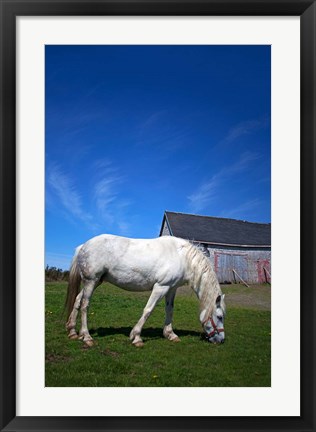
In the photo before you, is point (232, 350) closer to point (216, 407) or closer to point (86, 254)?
point (216, 407)

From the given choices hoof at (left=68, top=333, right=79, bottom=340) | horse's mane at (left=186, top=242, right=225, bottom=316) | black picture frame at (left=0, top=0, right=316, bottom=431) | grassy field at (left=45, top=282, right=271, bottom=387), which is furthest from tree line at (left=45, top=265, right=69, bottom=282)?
horse's mane at (left=186, top=242, right=225, bottom=316)

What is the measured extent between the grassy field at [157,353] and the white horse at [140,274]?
0.22 m

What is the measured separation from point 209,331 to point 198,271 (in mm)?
845

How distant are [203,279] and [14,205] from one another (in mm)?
2723

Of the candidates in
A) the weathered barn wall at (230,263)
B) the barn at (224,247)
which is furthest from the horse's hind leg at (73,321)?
the weathered barn wall at (230,263)

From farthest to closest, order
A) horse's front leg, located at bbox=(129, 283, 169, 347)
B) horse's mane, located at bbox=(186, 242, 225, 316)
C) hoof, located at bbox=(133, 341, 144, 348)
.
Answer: horse's mane, located at bbox=(186, 242, 225, 316), horse's front leg, located at bbox=(129, 283, 169, 347), hoof, located at bbox=(133, 341, 144, 348)

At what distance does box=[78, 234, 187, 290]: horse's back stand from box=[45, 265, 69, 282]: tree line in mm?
270

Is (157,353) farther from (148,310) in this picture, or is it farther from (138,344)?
(148,310)

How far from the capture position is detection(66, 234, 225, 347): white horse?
4.23 meters

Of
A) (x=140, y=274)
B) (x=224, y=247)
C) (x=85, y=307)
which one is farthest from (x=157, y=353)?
(x=224, y=247)

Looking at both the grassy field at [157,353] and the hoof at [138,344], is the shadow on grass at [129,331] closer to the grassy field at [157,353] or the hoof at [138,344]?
the grassy field at [157,353]

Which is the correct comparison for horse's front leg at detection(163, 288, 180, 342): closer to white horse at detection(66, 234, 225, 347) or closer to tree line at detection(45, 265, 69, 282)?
white horse at detection(66, 234, 225, 347)

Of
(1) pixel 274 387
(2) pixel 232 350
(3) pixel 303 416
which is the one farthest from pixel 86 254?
(3) pixel 303 416

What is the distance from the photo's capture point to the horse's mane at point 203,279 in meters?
4.30
